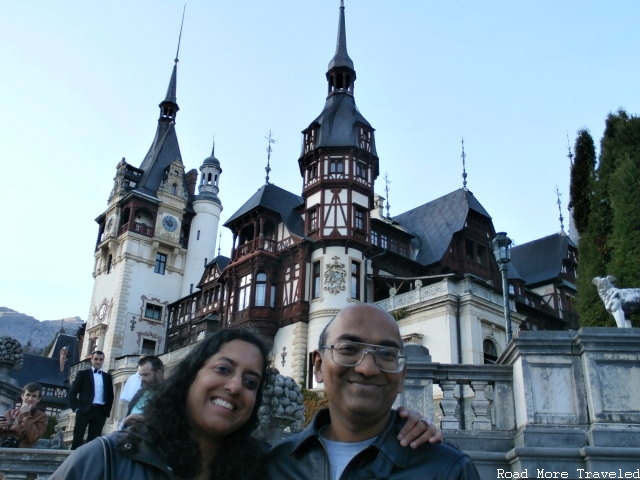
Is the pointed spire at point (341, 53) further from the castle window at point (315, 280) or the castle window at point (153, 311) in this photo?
the castle window at point (153, 311)

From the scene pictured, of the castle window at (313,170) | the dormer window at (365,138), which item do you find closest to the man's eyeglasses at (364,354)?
the castle window at (313,170)

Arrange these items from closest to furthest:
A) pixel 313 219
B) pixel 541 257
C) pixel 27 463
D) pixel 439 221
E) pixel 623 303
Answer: pixel 27 463
pixel 623 303
pixel 313 219
pixel 439 221
pixel 541 257

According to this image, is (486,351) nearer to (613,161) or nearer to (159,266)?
(613,161)

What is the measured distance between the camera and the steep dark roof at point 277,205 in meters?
38.0

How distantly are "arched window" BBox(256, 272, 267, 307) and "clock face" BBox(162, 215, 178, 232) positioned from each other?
66.7 ft

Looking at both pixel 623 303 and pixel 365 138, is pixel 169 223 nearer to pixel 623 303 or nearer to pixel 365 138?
pixel 365 138

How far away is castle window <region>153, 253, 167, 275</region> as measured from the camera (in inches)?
2066

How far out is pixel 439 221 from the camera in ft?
133

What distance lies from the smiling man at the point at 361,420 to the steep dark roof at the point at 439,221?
35166mm

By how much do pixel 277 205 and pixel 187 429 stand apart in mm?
36151

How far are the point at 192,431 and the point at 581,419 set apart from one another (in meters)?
5.28

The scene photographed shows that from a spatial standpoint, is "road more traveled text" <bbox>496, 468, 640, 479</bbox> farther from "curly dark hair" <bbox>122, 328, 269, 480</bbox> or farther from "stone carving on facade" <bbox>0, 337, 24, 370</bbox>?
"stone carving on facade" <bbox>0, 337, 24, 370</bbox>

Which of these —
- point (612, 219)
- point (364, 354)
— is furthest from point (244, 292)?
point (364, 354)

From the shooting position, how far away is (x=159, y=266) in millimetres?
52906
